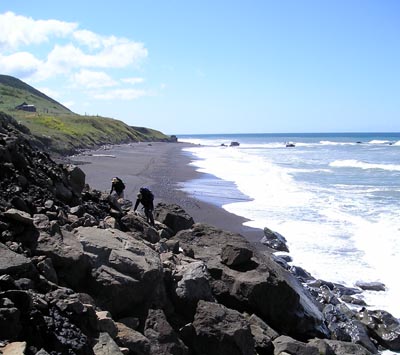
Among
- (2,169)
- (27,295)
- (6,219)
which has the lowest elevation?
(27,295)

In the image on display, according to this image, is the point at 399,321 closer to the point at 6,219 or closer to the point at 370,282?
the point at 370,282

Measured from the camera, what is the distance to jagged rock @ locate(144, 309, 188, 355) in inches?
291

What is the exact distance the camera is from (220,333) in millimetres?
8016

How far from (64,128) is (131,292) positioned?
72039mm

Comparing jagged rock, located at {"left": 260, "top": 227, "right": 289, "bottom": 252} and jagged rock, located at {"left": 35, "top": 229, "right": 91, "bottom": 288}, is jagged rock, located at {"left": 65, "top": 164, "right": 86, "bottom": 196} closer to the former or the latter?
jagged rock, located at {"left": 35, "top": 229, "right": 91, "bottom": 288}

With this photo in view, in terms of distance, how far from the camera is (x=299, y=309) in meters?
10.4

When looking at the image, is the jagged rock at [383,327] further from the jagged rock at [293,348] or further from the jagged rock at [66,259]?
the jagged rock at [66,259]

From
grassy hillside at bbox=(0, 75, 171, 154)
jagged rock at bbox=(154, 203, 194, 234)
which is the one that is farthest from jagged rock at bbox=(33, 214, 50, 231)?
grassy hillside at bbox=(0, 75, 171, 154)

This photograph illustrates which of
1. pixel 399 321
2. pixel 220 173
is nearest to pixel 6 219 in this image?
pixel 399 321

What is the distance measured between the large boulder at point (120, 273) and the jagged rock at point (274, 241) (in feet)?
28.2

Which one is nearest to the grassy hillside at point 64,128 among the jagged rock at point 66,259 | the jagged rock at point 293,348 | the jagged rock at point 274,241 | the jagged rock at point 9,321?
the jagged rock at point 274,241

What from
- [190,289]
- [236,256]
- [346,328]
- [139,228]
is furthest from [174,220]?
[346,328]

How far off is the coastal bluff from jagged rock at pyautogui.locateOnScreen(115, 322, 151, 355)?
0.05 feet

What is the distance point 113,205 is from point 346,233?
10.5 metres
